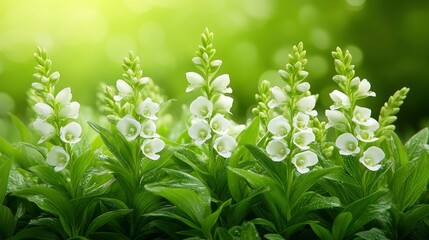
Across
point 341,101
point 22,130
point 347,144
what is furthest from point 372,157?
point 22,130

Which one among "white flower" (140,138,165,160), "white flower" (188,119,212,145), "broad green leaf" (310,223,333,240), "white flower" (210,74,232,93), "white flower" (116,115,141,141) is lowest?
"broad green leaf" (310,223,333,240)

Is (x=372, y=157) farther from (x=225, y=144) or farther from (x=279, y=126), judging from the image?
(x=225, y=144)

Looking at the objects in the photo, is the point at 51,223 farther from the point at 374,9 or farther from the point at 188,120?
the point at 374,9

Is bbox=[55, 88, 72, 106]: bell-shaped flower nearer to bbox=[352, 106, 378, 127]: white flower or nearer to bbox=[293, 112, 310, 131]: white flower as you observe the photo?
bbox=[293, 112, 310, 131]: white flower

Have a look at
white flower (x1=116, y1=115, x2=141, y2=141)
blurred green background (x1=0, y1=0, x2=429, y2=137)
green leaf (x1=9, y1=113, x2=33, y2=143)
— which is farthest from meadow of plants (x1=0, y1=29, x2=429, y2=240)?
blurred green background (x1=0, y1=0, x2=429, y2=137)

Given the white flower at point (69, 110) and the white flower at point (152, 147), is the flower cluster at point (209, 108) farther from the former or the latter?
the white flower at point (69, 110)

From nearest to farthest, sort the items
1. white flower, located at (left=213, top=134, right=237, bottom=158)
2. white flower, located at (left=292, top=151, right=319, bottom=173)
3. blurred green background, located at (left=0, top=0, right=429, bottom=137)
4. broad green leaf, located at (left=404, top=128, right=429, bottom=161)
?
white flower, located at (left=292, top=151, right=319, bottom=173)
white flower, located at (left=213, top=134, right=237, bottom=158)
broad green leaf, located at (left=404, top=128, right=429, bottom=161)
blurred green background, located at (left=0, top=0, right=429, bottom=137)

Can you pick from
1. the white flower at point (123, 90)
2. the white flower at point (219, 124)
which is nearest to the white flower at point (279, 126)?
the white flower at point (219, 124)
